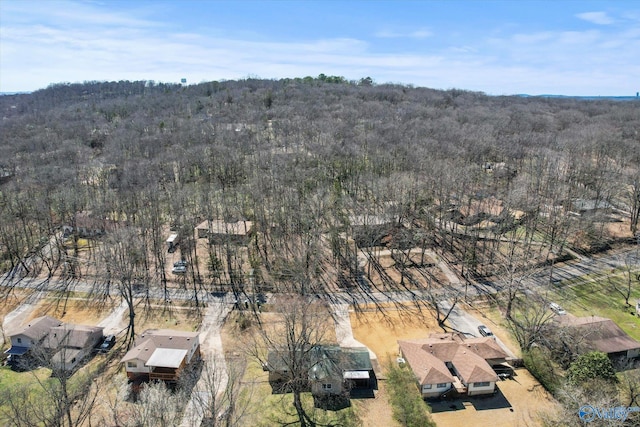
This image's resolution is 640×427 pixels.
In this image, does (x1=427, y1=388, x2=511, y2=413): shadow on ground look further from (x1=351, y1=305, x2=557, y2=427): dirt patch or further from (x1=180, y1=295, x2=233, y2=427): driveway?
(x1=180, y1=295, x2=233, y2=427): driveway

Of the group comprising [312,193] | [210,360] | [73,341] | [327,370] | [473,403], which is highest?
[312,193]

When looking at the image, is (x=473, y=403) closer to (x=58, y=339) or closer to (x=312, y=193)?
(x=58, y=339)

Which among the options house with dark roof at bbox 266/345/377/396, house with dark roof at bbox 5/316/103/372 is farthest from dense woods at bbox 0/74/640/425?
house with dark roof at bbox 5/316/103/372

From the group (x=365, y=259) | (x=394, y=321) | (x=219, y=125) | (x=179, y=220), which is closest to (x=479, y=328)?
(x=394, y=321)

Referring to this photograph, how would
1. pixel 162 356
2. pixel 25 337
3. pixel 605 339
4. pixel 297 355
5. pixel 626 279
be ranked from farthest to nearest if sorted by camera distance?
pixel 626 279 < pixel 25 337 < pixel 605 339 < pixel 162 356 < pixel 297 355

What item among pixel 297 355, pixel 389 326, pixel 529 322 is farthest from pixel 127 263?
pixel 529 322

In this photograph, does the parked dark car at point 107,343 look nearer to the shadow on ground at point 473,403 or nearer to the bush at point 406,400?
the bush at point 406,400

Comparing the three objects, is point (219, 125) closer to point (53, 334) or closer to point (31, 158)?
point (31, 158)
